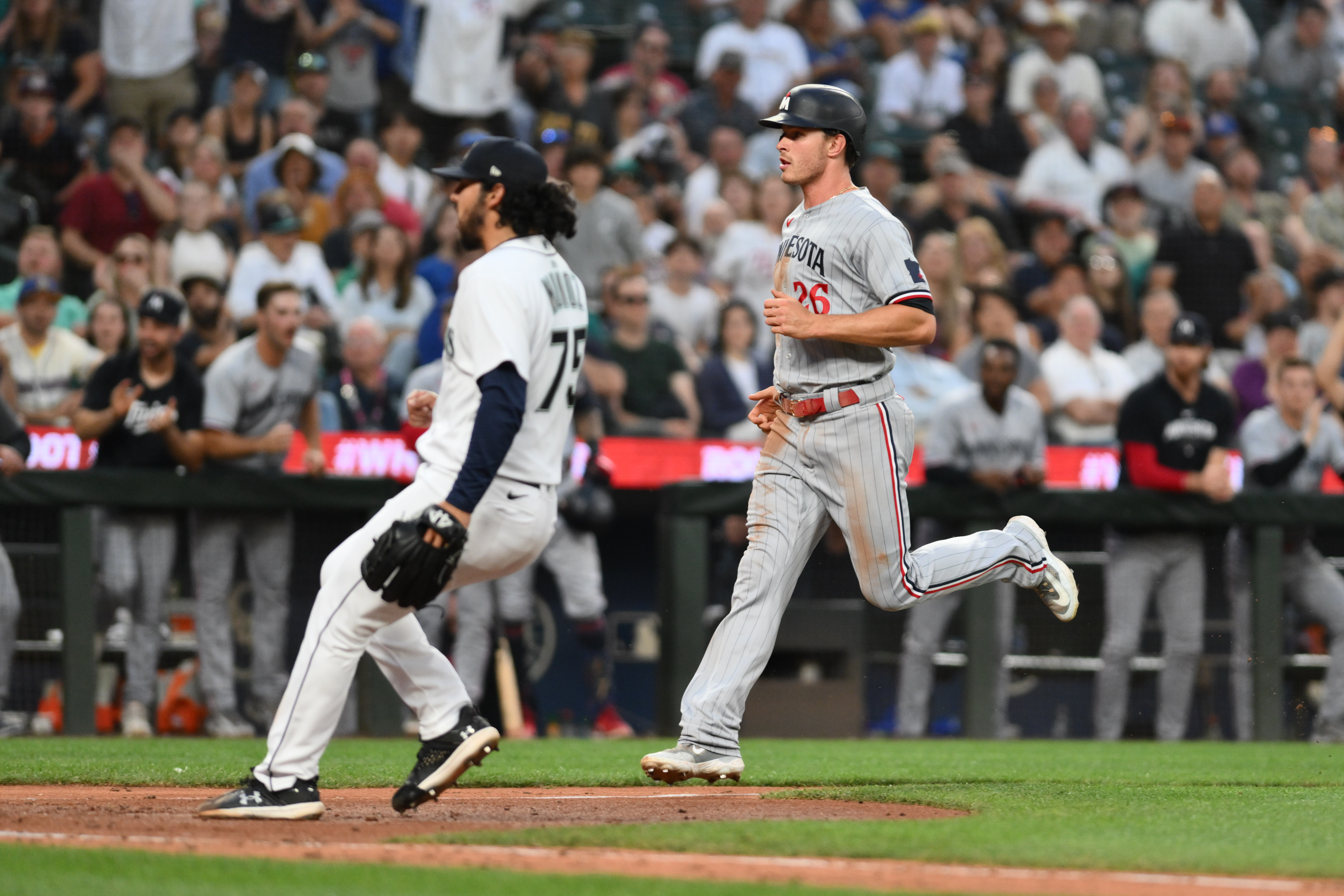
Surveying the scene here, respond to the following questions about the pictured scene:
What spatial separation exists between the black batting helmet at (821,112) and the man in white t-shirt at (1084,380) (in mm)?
5920

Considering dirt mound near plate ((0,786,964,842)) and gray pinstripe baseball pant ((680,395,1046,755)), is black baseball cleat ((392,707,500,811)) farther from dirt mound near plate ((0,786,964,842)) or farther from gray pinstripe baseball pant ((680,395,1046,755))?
gray pinstripe baseball pant ((680,395,1046,755))

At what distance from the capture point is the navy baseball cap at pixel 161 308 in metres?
8.99

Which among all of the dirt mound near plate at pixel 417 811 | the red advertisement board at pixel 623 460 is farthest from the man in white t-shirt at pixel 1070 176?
the dirt mound near plate at pixel 417 811

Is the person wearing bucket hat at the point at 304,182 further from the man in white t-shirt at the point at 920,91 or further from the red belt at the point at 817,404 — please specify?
the red belt at the point at 817,404

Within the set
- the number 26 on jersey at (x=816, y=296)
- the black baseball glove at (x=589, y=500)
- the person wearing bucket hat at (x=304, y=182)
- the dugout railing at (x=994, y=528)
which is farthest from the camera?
the person wearing bucket hat at (x=304, y=182)

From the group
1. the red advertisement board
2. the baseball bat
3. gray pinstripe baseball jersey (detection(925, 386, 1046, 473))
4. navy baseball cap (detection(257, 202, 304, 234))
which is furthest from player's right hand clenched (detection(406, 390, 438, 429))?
navy baseball cap (detection(257, 202, 304, 234))

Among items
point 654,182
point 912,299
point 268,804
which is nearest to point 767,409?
point 912,299

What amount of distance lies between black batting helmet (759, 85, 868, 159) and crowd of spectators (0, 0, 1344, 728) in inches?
169

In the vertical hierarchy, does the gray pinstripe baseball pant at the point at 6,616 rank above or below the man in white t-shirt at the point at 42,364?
below

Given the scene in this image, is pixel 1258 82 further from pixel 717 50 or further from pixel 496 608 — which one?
pixel 496 608

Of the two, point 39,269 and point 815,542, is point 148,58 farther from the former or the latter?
point 815,542

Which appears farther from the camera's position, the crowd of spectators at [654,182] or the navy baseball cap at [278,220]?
the navy baseball cap at [278,220]

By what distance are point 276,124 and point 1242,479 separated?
758cm

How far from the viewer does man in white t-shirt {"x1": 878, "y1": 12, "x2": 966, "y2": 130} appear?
15477 mm
